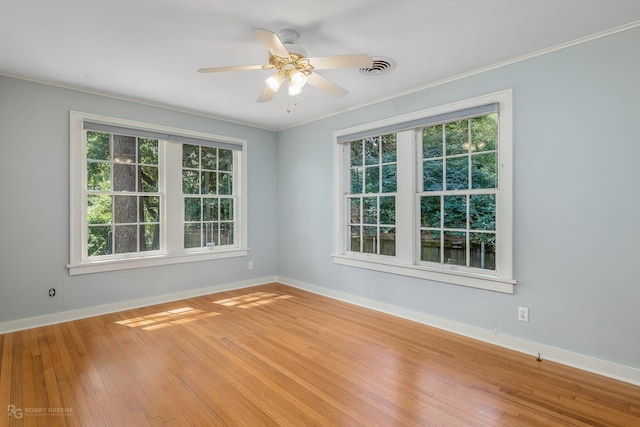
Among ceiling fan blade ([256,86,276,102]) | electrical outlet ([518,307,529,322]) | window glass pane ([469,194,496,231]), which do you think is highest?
ceiling fan blade ([256,86,276,102])

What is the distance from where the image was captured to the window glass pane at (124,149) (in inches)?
160

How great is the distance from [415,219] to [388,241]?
1.58 feet

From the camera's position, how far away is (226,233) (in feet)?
16.8

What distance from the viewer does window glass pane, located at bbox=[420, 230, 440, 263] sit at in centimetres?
362

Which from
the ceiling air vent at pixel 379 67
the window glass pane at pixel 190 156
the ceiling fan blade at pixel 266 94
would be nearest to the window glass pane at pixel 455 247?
the ceiling air vent at pixel 379 67

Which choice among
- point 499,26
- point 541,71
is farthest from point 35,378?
point 541,71

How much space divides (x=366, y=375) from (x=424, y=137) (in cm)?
253

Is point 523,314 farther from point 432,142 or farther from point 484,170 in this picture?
point 432,142

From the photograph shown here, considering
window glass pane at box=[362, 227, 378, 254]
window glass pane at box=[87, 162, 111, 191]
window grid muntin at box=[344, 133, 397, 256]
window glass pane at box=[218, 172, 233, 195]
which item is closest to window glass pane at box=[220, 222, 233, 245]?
window glass pane at box=[218, 172, 233, 195]

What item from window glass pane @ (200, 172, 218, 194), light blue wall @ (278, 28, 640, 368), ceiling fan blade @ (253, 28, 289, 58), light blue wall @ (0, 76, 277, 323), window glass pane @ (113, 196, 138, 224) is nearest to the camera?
ceiling fan blade @ (253, 28, 289, 58)

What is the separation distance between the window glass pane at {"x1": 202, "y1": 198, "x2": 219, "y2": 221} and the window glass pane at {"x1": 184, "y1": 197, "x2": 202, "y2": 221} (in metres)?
0.07

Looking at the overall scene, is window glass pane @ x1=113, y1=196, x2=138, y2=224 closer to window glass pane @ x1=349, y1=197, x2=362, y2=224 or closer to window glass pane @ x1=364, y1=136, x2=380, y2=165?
window glass pane @ x1=349, y1=197, x2=362, y2=224

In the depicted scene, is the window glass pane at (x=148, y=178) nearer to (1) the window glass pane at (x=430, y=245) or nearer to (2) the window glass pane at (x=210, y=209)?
(2) the window glass pane at (x=210, y=209)

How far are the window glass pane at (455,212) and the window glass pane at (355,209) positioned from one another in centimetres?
122
